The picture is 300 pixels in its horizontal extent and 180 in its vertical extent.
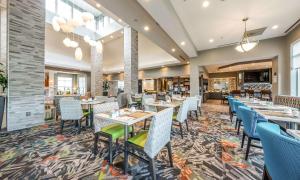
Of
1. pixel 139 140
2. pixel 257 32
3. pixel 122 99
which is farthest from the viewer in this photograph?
pixel 122 99

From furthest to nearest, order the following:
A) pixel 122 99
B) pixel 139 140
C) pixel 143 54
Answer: pixel 143 54 < pixel 122 99 < pixel 139 140

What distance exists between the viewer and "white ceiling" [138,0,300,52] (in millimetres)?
3609

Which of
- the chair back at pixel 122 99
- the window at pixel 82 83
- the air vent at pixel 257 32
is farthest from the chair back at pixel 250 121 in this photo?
the window at pixel 82 83

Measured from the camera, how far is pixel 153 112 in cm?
288

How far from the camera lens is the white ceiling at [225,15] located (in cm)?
361

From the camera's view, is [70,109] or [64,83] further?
[64,83]

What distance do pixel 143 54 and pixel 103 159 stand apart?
9713mm

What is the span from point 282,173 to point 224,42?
699cm

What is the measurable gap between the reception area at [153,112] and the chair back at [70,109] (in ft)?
0.09

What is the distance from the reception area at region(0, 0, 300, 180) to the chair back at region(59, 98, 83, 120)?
1.1 inches

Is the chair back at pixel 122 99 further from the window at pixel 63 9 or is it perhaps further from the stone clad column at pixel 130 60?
the window at pixel 63 9

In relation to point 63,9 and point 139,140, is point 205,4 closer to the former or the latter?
point 139,140

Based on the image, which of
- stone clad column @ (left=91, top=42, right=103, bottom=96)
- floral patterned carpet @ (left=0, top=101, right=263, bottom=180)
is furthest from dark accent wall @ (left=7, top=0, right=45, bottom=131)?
stone clad column @ (left=91, top=42, right=103, bottom=96)

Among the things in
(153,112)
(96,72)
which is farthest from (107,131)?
(96,72)
